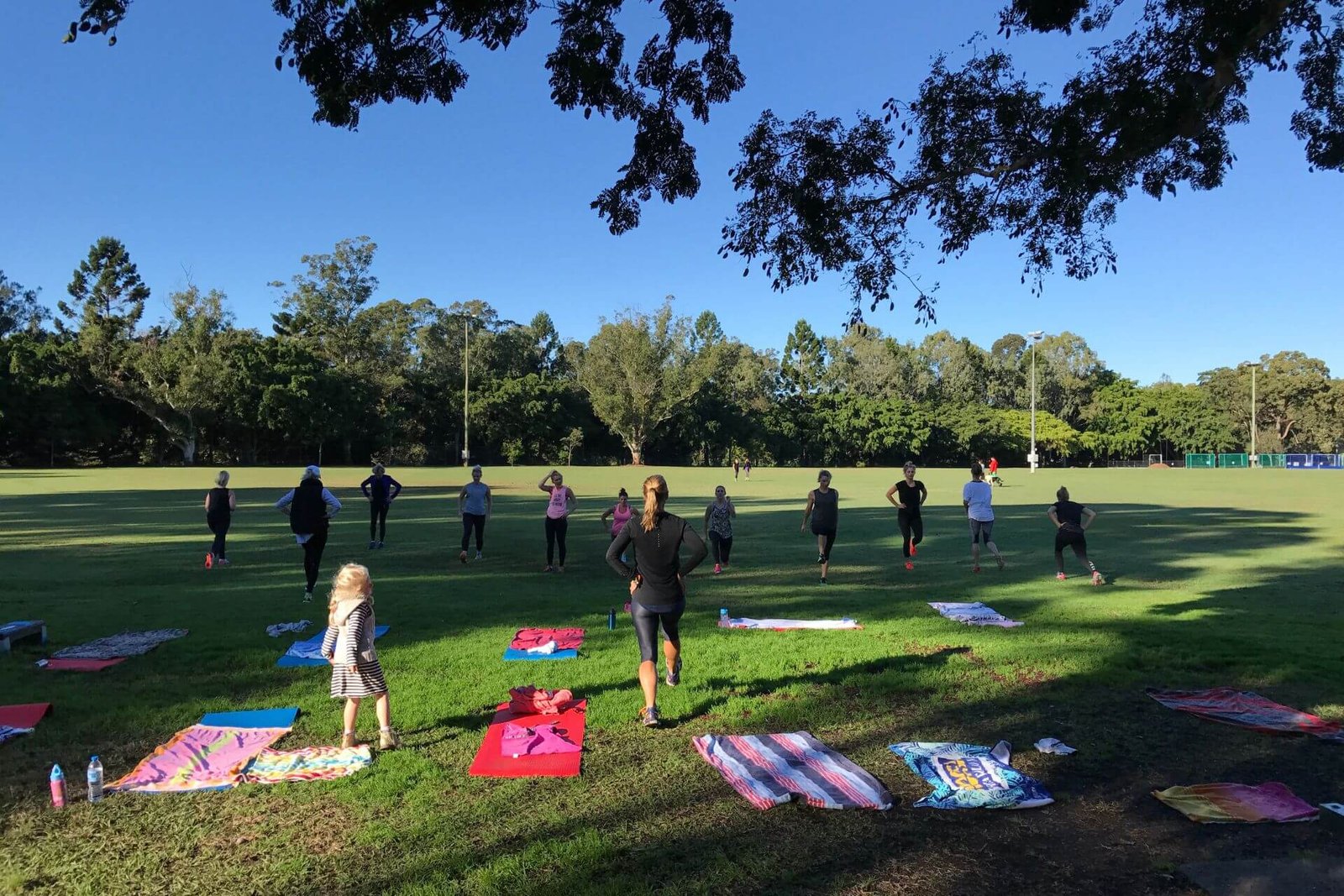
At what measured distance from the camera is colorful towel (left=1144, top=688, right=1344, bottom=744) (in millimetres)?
5848

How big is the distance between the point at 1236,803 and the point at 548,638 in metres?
5.97

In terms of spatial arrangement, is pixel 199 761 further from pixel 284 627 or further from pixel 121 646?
→ pixel 284 627

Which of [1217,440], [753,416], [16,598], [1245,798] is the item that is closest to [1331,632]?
[1245,798]

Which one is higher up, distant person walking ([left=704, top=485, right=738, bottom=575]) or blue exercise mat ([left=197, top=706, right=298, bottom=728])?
distant person walking ([left=704, top=485, right=738, bottom=575])

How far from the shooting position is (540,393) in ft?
252

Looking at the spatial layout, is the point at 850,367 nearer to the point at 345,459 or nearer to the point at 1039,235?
the point at 345,459

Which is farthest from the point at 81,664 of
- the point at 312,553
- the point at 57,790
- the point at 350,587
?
the point at 350,587

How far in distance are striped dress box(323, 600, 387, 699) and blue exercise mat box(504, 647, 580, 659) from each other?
228cm

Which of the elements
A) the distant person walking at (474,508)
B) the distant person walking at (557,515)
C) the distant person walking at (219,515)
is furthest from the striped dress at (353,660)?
the distant person walking at (219,515)

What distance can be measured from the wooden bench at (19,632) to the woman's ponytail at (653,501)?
6.51 m

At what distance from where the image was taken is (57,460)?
5956 centimetres

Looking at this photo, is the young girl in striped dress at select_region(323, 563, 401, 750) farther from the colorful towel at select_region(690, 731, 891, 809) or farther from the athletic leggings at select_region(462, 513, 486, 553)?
the athletic leggings at select_region(462, 513, 486, 553)

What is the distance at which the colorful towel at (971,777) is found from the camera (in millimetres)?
4660

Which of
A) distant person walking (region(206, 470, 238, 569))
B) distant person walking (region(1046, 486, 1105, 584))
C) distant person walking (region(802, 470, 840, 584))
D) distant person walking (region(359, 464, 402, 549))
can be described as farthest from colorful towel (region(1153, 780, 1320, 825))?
distant person walking (region(359, 464, 402, 549))
